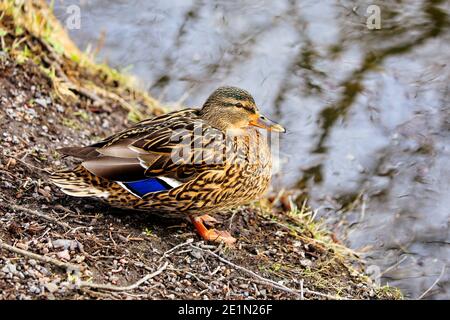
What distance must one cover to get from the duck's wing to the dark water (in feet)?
5.65

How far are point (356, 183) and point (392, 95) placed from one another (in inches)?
48.6

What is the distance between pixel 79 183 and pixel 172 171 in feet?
1.89

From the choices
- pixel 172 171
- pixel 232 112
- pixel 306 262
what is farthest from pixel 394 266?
pixel 172 171

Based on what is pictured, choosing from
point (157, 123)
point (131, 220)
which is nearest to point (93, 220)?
point (131, 220)

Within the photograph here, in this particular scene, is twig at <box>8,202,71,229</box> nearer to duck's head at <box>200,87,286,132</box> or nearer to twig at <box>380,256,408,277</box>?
duck's head at <box>200,87,286,132</box>

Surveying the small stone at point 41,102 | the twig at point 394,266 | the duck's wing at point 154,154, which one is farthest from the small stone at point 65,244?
the twig at point 394,266

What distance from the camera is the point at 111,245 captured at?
4.47m

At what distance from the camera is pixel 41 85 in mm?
5949

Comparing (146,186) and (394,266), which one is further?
(394,266)

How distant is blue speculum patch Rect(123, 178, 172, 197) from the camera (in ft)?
15.2

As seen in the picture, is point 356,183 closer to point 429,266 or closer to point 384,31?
point 429,266

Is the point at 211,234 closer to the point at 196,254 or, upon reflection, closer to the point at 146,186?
the point at 196,254

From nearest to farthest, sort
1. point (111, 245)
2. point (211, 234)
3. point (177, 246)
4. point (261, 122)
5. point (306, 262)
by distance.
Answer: point (111, 245)
point (177, 246)
point (211, 234)
point (306, 262)
point (261, 122)
